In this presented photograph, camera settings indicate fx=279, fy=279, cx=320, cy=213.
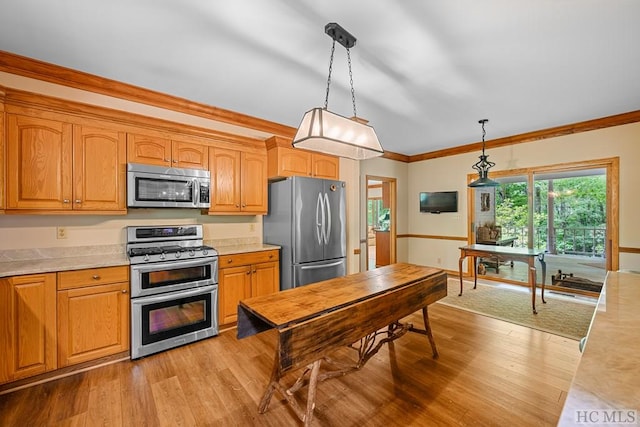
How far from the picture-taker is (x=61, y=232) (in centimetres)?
253

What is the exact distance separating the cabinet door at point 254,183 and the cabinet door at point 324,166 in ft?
2.16

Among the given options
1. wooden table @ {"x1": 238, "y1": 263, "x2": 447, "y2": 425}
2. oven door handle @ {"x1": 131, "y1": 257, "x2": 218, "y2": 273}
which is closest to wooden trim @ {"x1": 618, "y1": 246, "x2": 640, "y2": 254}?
wooden table @ {"x1": 238, "y1": 263, "x2": 447, "y2": 425}

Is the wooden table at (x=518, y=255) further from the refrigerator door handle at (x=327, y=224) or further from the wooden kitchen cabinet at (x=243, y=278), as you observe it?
the wooden kitchen cabinet at (x=243, y=278)

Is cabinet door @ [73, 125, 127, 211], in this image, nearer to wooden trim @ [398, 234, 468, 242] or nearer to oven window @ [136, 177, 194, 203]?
oven window @ [136, 177, 194, 203]

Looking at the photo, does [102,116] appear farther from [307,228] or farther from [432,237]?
[432,237]

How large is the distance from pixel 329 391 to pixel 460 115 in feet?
11.7

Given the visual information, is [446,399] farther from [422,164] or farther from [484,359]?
[422,164]

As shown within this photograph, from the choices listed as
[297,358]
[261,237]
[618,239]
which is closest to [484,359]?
[297,358]

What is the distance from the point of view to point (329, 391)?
2.03 metres

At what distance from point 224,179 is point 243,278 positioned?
115cm

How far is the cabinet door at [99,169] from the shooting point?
241 cm

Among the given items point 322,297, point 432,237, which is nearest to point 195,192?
point 322,297

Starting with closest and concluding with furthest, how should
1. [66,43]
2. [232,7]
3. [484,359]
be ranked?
[232,7]
[66,43]
[484,359]

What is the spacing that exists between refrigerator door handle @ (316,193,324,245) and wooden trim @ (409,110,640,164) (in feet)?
11.1
